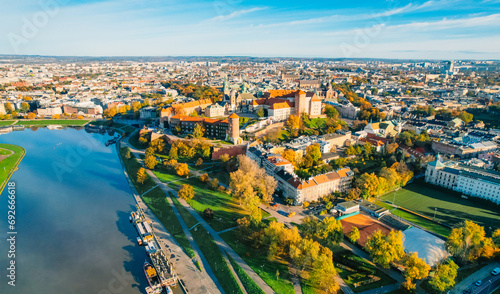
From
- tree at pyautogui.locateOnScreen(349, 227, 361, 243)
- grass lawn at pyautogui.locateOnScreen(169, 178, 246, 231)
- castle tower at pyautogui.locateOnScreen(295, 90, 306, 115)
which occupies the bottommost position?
grass lawn at pyautogui.locateOnScreen(169, 178, 246, 231)

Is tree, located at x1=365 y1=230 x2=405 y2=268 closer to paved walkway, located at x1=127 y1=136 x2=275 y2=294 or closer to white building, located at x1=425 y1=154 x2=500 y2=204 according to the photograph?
paved walkway, located at x1=127 y1=136 x2=275 y2=294

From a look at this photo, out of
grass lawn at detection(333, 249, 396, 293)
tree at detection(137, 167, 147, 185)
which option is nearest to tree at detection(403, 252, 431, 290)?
grass lawn at detection(333, 249, 396, 293)

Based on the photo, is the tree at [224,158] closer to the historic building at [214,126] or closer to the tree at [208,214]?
the historic building at [214,126]

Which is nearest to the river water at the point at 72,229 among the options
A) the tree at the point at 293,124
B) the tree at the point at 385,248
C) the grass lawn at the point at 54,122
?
the tree at the point at 385,248

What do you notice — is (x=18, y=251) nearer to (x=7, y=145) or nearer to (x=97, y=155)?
(x=97, y=155)

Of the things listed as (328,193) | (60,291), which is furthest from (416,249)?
(60,291)

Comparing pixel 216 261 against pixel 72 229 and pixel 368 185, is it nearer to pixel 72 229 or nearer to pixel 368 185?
pixel 72 229

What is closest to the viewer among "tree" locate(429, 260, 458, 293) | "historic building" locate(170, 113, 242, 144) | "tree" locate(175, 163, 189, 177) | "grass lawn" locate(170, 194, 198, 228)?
"tree" locate(429, 260, 458, 293)
